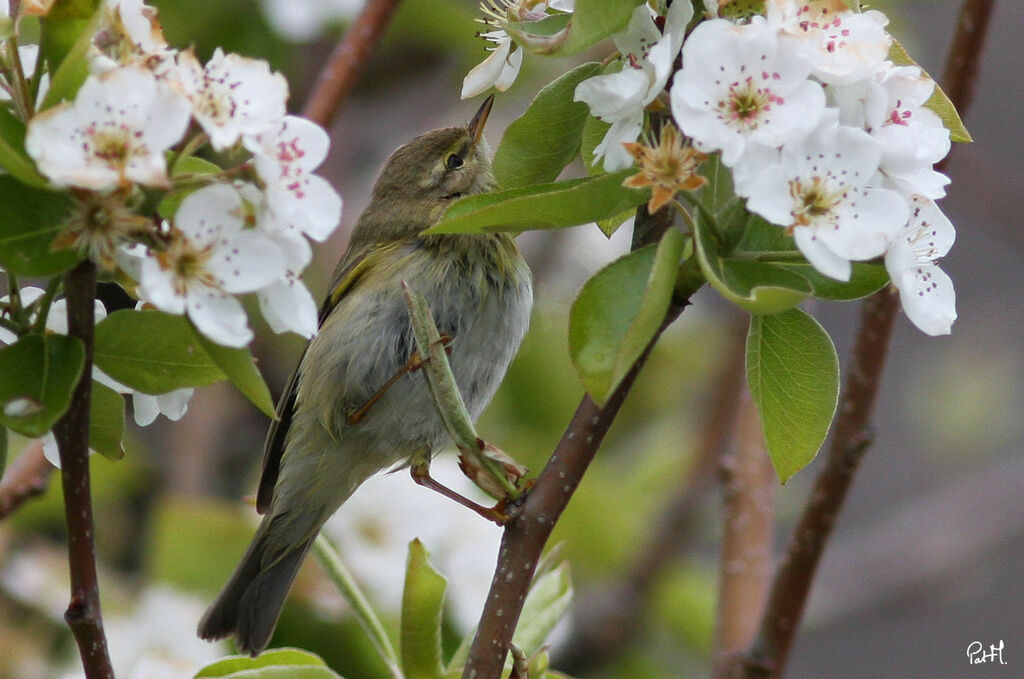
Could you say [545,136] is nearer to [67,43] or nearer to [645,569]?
[67,43]

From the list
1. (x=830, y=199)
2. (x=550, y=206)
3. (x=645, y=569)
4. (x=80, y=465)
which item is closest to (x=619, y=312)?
(x=550, y=206)

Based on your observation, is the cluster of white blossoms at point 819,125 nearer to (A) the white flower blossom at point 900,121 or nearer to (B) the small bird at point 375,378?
(A) the white flower blossom at point 900,121

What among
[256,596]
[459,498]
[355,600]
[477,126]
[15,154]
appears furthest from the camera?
[477,126]

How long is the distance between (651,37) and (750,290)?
31cm

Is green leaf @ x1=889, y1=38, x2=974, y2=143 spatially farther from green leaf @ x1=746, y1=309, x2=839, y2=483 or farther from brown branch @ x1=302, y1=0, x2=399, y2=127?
brown branch @ x1=302, y1=0, x2=399, y2=127

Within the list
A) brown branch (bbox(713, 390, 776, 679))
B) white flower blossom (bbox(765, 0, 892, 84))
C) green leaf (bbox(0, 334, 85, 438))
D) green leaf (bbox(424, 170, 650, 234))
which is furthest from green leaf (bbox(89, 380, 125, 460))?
brown branch (bbox(713, 390, 776, 679))

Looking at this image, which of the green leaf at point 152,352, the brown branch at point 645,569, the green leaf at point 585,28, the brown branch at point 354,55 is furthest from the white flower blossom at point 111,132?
the brown branch at point 645,569

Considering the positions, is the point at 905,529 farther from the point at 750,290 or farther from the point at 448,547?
the point at 750,290

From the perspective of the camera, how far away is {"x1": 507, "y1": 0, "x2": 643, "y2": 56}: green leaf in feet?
4.19

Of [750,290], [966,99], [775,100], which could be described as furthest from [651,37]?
[966,99]

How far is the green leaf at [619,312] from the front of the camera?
121cm

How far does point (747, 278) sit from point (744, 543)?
1.51 m

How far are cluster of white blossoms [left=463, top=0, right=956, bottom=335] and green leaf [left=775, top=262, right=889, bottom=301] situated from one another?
0.04 m

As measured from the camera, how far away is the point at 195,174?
1.21 metres
